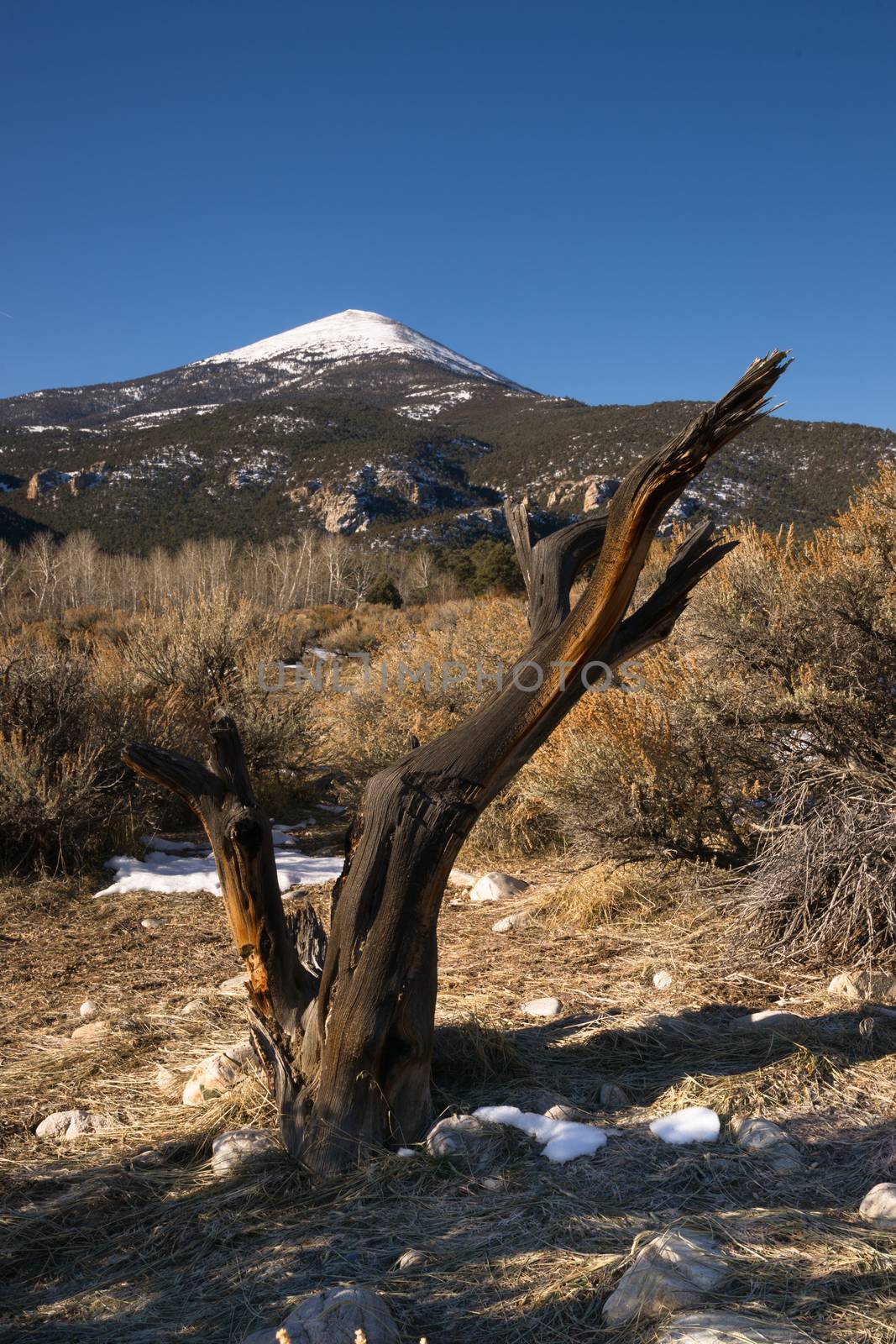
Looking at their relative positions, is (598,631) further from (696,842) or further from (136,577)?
(136,577)

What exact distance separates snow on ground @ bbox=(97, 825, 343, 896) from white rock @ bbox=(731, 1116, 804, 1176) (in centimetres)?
392

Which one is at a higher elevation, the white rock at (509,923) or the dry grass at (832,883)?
the dry grass at (832,883)

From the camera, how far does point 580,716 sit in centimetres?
570

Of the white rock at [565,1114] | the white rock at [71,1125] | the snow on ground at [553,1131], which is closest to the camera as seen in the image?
the snow on ground at [553,1131]

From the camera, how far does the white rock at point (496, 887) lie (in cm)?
592

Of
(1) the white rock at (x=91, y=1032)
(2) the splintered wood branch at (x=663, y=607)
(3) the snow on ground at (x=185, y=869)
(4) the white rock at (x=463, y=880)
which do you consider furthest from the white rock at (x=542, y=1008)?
(3) the snow on ground at (x=185, y=869)

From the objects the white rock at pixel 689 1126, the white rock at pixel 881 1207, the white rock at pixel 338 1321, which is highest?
the white rock at pixel 338 1321

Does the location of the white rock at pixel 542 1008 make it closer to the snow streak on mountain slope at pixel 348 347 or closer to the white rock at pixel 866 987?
the white rock at pixel 866 987

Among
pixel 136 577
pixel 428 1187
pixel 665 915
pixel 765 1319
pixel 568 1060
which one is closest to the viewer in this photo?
pixel 765 1319

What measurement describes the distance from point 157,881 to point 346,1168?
4.10 m

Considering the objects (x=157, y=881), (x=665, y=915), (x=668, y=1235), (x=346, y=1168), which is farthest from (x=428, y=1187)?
(x=157, y=881)

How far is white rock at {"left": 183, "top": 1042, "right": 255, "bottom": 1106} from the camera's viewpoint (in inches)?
121

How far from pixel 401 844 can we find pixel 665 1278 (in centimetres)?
124

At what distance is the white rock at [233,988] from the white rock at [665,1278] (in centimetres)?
252
